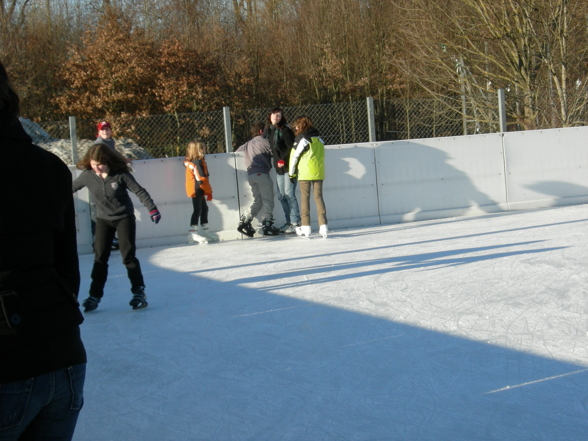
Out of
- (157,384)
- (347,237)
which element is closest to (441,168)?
(347,237)

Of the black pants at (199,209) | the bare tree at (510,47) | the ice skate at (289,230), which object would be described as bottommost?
the ice skate at (289,230)

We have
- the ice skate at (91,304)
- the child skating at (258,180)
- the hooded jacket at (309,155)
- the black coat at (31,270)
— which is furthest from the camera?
the child skating at (258,180)

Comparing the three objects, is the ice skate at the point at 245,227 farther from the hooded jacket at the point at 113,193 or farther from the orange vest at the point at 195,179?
the hooded jacket at the point at 113,193

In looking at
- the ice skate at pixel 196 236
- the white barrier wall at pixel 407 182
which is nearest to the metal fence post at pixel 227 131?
the white barrier wall at pixel 407 182

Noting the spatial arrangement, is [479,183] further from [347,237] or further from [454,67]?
[454,67]

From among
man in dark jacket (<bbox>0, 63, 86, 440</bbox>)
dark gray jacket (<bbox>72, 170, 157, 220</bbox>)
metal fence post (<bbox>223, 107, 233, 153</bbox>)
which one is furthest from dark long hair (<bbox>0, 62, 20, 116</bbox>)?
metal fence post (<bbox>223, 107, 233, 153</bbox>)

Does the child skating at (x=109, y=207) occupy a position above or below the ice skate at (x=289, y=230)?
above

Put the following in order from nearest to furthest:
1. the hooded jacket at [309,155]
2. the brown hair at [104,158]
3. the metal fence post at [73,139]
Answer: the brown hair at [104,158] < the hooded jacket at [309,155] < the metal fence post at [73,139]

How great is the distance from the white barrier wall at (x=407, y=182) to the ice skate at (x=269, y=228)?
32cm

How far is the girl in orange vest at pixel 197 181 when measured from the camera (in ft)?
29.2

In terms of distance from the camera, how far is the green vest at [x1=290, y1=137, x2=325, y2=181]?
866 cm

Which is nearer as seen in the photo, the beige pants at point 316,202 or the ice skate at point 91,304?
the ice skate at point 91,304

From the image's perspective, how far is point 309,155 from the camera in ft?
28.4

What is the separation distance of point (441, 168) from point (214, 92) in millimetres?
10619
